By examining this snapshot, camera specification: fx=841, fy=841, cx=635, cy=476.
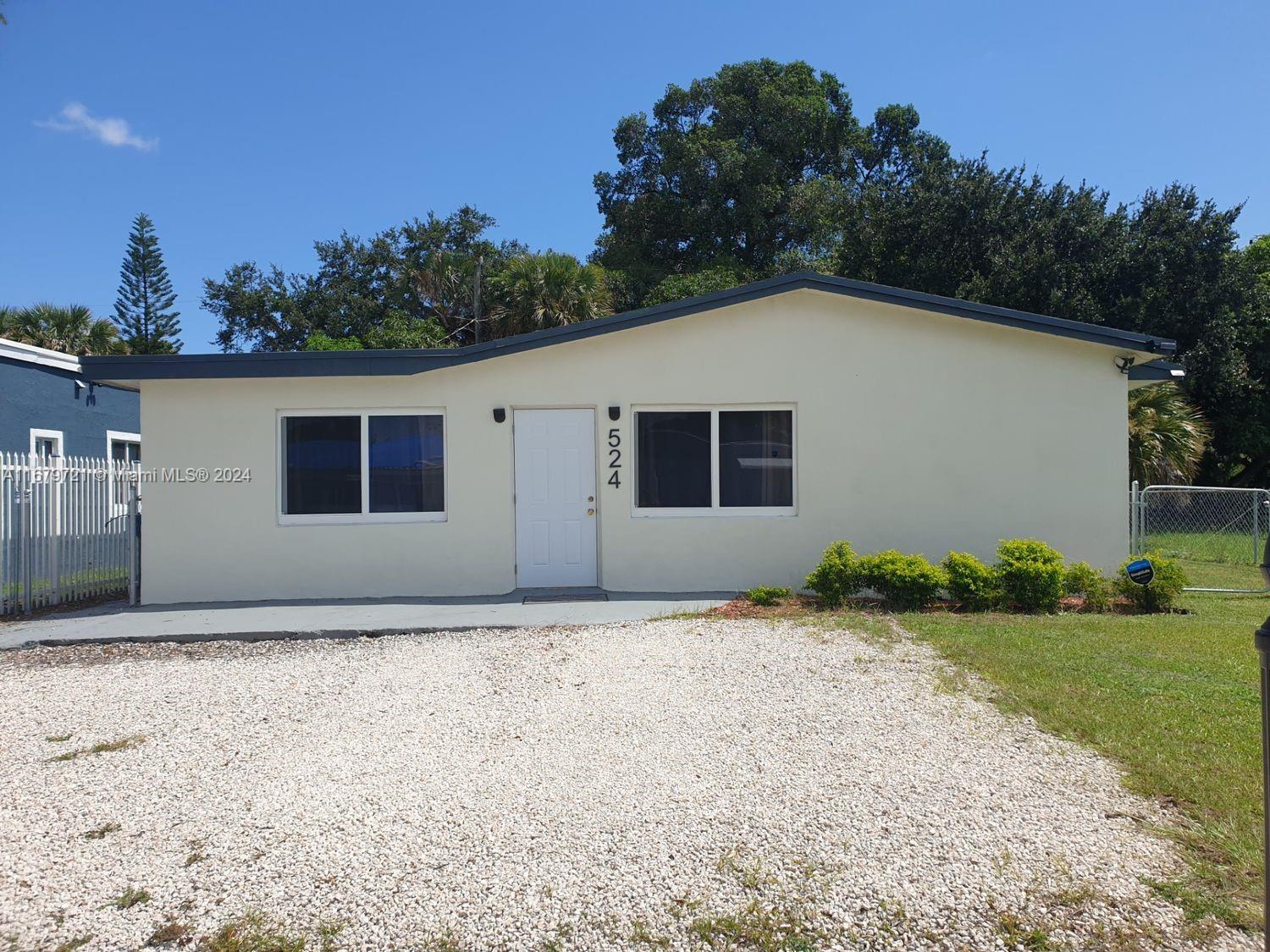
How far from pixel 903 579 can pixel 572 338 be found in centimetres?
468

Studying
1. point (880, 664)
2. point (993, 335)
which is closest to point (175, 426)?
point (880, 664)

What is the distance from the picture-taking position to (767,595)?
31.3 ft

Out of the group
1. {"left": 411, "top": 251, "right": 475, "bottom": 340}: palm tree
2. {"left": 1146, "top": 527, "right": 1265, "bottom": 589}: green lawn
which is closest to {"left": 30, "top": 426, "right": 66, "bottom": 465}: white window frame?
{"left": 411, "top": 251, "right": 475, "bottom": 340}: palm tree

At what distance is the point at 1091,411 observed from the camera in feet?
→ 34.0

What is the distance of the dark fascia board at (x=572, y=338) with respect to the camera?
9.70 metres

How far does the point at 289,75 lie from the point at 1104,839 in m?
25.1

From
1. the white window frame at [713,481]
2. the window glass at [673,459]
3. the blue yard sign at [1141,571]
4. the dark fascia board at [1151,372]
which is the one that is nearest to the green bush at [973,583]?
the blue yard sign at [1141,571]

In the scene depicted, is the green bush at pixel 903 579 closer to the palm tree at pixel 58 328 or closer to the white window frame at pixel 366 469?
the white window frame at pixel 366 469

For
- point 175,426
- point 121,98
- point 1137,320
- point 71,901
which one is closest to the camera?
point 71,901

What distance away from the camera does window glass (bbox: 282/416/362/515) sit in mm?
10320

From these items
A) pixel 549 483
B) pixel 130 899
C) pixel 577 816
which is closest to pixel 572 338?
pixel 549 483

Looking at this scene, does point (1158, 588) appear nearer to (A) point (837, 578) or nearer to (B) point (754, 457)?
(A) point (837, 578)

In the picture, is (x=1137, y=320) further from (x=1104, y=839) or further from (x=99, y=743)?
(x=99, y=743)

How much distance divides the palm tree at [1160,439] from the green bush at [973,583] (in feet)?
28.7
